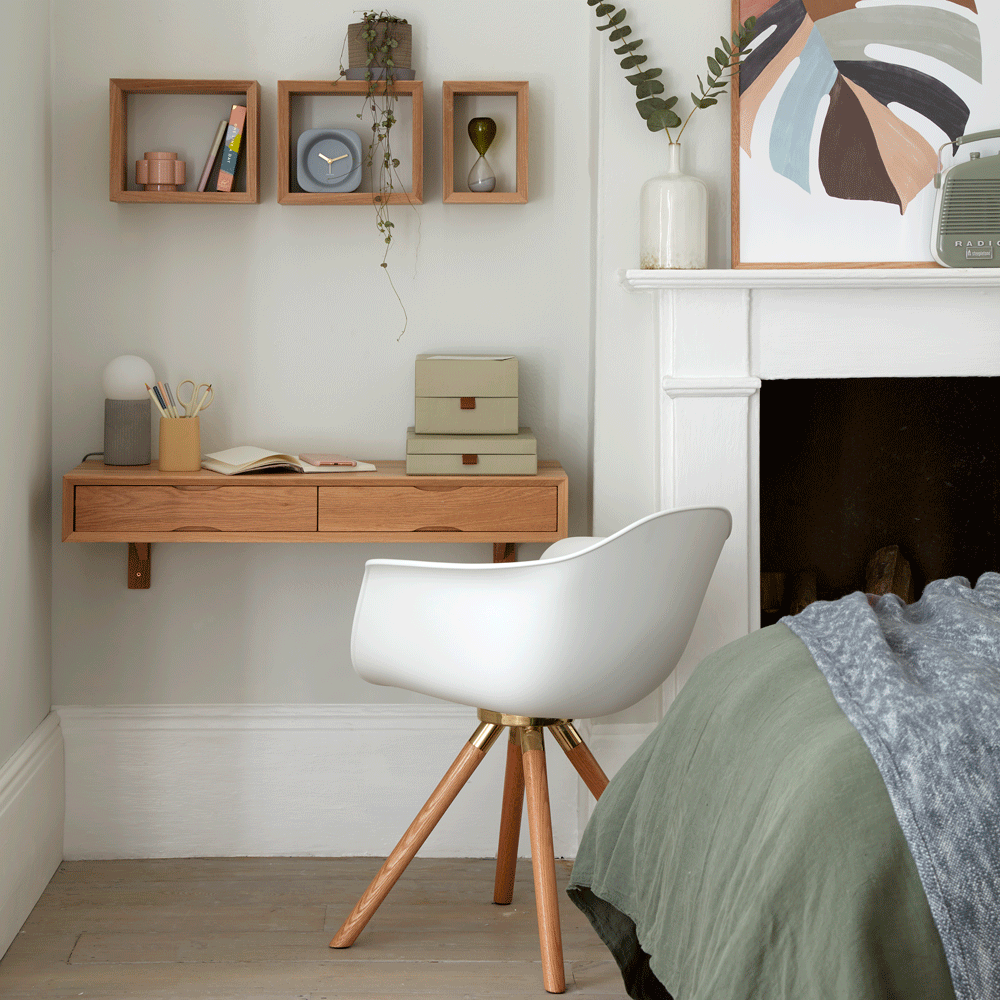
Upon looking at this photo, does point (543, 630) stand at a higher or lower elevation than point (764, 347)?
lower

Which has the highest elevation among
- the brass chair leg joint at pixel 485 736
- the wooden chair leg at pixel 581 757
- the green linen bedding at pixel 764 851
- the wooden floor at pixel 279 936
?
the green linen bedding at pixel 764 851

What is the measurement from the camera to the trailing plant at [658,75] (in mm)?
2102

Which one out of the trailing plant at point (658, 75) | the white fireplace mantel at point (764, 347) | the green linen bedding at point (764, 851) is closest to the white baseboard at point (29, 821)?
the green linen bedding at point (764, 851)

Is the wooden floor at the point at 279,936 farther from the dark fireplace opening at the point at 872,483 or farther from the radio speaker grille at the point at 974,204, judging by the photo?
the radio speaker grille at the point at 974,204

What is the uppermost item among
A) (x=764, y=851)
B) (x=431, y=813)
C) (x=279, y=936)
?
(x=764, y=851)

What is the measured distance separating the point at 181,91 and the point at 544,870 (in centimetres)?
180

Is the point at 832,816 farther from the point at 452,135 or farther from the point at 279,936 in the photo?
the point at 452,135

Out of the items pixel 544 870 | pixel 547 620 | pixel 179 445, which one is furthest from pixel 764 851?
pixel 179 445

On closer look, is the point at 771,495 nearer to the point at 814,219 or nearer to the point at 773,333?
the point at 773,333

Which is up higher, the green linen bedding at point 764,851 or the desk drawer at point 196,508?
the desk drawer at point 196,508

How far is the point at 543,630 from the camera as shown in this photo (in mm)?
1683

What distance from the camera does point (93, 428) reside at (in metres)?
2.40

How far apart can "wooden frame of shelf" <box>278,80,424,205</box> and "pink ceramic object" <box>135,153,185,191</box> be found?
9.2 inches

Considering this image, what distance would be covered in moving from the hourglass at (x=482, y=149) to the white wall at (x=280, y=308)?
0.34 feet
